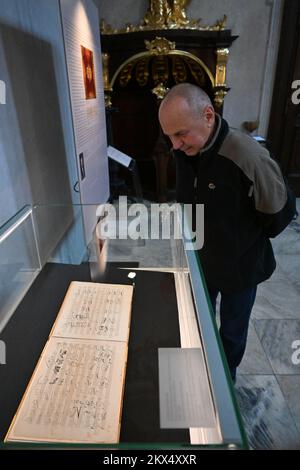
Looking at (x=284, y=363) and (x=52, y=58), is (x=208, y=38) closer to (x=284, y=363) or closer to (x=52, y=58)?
(x=52, y=58)

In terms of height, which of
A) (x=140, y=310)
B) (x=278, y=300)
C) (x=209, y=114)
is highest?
(x=209, y=114)

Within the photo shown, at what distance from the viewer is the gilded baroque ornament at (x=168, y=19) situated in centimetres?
379

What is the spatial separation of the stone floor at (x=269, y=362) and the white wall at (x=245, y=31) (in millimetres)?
2731

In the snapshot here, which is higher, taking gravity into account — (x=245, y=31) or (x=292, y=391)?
(x=245, y=31)

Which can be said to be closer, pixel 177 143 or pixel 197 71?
pixel 177 143

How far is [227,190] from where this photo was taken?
1.27m

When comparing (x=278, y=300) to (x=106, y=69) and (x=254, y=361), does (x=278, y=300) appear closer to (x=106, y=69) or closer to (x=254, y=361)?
(x=254, y=361)

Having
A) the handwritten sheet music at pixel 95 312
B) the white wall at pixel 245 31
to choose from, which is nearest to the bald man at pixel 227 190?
the handwritten sheet music at pixel 95 312

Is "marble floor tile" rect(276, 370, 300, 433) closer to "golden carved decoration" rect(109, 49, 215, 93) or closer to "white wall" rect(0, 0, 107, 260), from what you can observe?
"white wall" rect(0, 0, 107, 260)

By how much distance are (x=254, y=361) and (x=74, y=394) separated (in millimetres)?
1469

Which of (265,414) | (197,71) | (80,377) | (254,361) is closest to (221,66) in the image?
(197,71)

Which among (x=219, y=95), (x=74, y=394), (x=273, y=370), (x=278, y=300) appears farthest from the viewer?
(x=219, y=95)

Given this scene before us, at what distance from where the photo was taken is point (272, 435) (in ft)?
5.07

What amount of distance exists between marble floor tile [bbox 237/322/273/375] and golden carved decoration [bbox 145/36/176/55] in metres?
3.34
